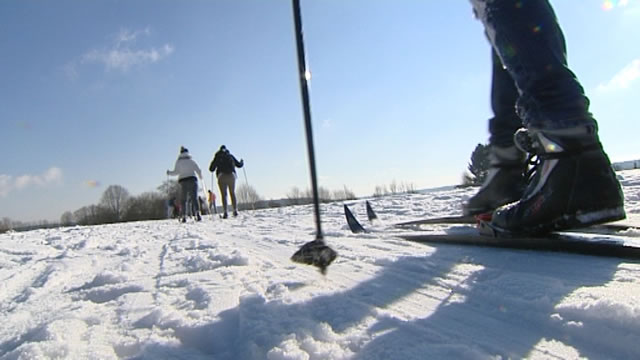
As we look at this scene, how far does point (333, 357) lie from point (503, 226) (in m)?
0.90

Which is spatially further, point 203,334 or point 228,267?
point 228,267

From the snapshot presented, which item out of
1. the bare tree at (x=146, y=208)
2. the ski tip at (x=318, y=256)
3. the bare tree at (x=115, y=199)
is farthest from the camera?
the bare tree at (x=115, y=199)

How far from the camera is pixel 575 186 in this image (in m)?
1.14

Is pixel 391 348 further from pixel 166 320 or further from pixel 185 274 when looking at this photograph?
pixel 185 274

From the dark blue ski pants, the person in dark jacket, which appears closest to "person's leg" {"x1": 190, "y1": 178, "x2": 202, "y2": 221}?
the person in dark jacket

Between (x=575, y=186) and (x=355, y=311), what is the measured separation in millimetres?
758

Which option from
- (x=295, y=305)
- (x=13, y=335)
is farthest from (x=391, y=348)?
Answer: (x=13, y=335)

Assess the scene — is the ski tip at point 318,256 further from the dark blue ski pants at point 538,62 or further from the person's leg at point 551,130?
the dark blue ski pants at point 538,62

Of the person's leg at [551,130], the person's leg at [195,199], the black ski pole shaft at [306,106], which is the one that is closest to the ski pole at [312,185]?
the black ski pole shaft at [306,106]

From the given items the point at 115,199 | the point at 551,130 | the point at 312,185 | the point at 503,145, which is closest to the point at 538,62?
the point at 551,130

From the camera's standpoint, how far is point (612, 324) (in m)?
0.60

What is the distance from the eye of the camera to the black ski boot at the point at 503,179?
1.81 metres

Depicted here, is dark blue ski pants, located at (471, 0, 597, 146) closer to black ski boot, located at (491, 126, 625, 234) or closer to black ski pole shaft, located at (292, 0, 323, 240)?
black ski boot, located at (491, 126, 625, 234)

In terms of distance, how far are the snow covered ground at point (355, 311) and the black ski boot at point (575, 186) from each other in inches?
5.5
